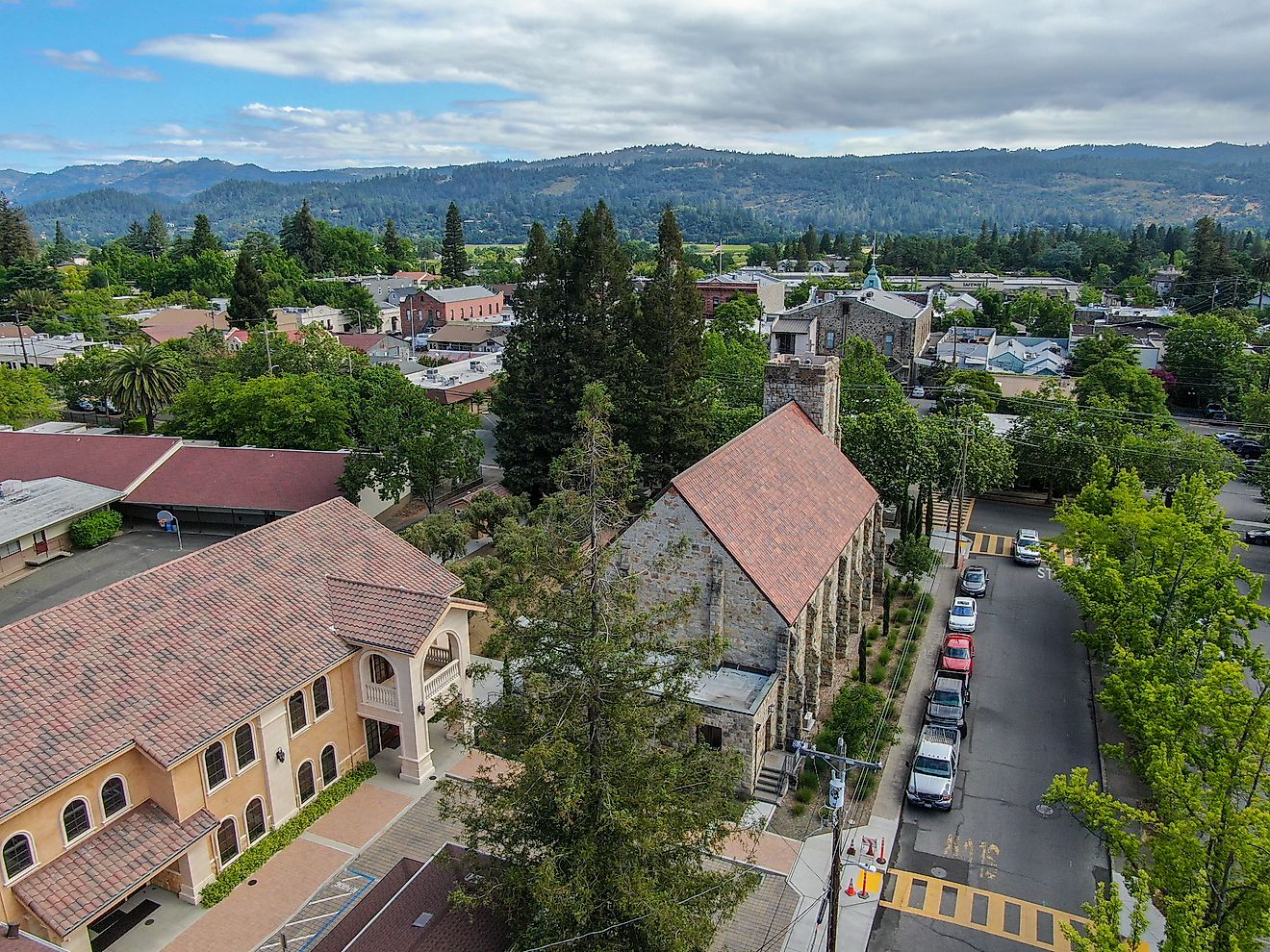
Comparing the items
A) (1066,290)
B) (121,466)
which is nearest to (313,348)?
(121,466)

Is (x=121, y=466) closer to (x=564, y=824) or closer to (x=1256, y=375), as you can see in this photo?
(x=564, y=824)

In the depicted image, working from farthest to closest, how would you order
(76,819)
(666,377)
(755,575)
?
1. (666,377)
2. (755,575)
3. (76,819)

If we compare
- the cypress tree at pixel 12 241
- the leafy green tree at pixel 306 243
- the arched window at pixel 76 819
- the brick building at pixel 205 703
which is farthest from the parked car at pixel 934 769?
the cypress tree at pixel 12 241

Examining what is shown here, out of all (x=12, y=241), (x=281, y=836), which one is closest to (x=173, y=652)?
(x=281, y=836)

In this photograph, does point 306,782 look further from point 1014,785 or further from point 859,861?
point 1014,785

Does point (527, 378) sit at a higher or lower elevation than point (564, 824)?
higher

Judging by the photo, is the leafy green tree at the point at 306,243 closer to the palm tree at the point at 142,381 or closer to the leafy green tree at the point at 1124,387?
the palm tree at the point at 142,381
